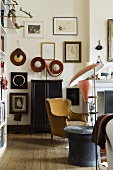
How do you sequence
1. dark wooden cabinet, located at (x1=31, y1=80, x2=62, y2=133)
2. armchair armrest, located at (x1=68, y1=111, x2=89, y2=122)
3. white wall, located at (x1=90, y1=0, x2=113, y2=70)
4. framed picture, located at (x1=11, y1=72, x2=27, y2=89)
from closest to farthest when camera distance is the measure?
armchair armrest, located at (x1=68, y1=111, x2=89, y2=122) < dark wooden cabinet, located at (x1=31, y1=80, x2=62, y2=133) < white wall, located at (x1=90, y1=0, x2=113, y2=70) < framed picture, located at (x1=11, y1=72, x2=27, y2=89)

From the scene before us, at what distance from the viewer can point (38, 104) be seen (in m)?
6.97

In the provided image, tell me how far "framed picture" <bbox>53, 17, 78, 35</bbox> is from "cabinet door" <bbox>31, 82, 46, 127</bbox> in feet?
4.64

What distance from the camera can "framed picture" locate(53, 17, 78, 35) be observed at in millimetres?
7352

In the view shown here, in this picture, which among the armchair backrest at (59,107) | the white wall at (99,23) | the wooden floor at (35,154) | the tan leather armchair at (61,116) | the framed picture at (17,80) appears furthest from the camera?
the framed picture at (17,80)

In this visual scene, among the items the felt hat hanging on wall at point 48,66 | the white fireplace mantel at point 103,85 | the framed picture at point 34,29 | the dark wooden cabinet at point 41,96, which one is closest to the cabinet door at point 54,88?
the dark wooden cabinet at point 41,96

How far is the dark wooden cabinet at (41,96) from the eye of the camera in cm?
693

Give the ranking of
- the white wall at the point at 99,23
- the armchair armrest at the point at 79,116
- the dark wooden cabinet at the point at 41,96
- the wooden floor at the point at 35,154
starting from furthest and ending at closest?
1. the white wall at the point at 99,23
2. the dark wooden cabinet at the point at 41,96
3. the armchair armrest at the point at 79,116
4. the wooden floor at the point at 35,154

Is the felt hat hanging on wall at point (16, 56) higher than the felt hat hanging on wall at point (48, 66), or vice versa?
the felt hat hanging on wall at point (16, 56)

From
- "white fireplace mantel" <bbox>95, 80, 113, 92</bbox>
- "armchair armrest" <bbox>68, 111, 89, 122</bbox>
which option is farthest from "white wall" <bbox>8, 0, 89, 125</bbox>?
"armchair armrest" <bbox>68, 111, 89, 122</bbox>

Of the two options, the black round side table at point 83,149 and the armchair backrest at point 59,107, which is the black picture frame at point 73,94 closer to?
the armchair backrest at point 59,107

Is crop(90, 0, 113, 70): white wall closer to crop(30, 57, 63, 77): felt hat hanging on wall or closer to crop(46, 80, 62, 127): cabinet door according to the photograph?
crop(30, 57, 63, 77): felt hat hanging on wall

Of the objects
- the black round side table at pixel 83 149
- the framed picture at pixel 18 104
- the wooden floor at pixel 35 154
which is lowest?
the wooden floor at pixel 35 154

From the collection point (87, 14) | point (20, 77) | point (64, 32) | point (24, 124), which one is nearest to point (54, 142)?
point (24, 124)

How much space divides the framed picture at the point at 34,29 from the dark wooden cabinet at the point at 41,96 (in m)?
1.20
